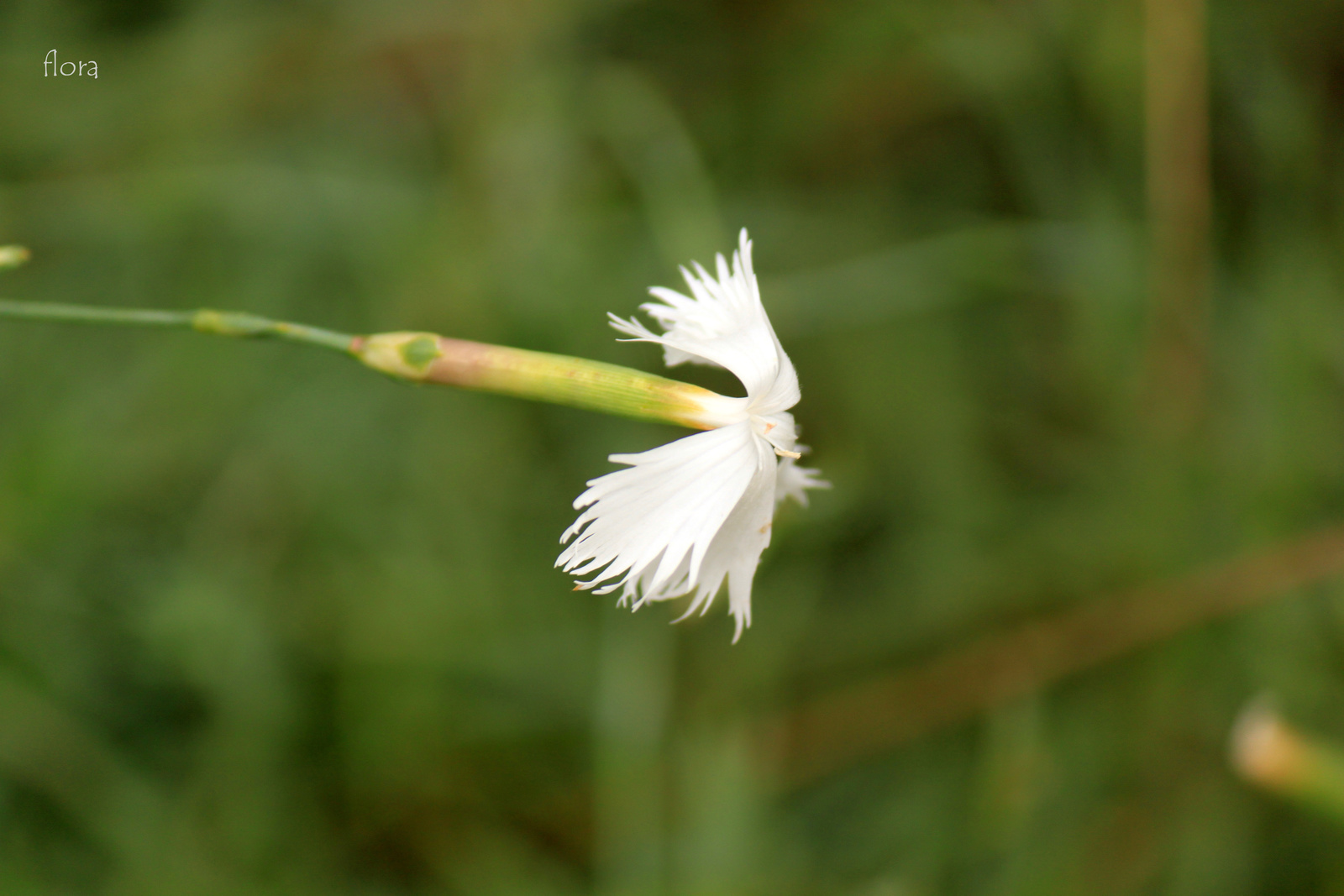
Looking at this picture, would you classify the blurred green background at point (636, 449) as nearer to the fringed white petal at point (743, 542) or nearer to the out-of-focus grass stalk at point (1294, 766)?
the out-of-focus grass stalk at point (1294, 766)

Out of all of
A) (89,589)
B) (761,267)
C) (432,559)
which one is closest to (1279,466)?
(761,267)

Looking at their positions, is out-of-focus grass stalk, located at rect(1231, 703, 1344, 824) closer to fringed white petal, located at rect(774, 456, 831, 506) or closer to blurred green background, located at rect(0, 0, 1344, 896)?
blurred green background, located at rect(0, 0, 1344, 896)

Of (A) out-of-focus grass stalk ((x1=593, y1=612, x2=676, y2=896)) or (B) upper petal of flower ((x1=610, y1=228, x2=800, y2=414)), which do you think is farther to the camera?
(A) out-of-focus grass stalk ((x1=593, y1=612, x2=676, y2=896))

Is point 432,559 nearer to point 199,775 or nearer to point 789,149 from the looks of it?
point 199,775

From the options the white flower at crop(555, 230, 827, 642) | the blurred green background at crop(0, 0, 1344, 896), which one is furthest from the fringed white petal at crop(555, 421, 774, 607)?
the blurred green background at crop(0, 0, 1344, 896)

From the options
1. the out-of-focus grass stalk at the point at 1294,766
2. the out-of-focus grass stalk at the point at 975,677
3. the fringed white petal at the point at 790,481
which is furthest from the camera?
the out-of-focus grass stalk at the point at 975,677

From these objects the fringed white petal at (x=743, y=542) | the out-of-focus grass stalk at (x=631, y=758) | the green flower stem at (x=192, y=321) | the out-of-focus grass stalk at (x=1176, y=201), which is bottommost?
the out-of-focus grass stalk at (x=631, y=758)

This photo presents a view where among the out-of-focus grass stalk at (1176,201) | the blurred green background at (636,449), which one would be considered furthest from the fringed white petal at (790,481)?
the out-of-focus grass stalk at (1176,201)
